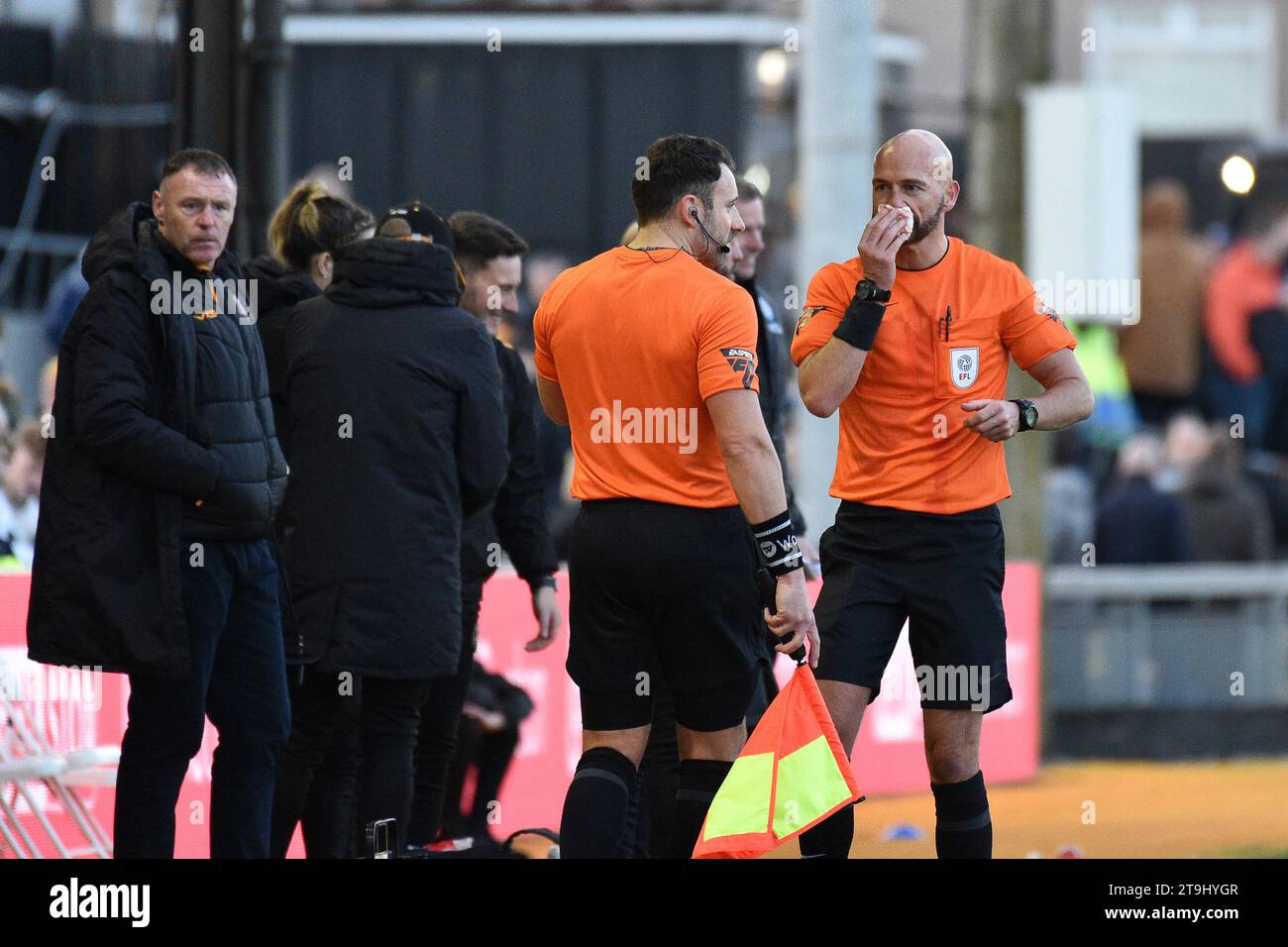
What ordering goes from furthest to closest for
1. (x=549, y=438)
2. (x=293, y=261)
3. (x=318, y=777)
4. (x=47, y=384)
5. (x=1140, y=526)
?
1. (x=1140, y=526)
2. (x=549, y=438)
3. (x=47, y=384)
4. (x=293, y=261)
5. (x=318, y=777)

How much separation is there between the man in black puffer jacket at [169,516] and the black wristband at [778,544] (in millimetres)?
1395

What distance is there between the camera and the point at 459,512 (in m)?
6.12

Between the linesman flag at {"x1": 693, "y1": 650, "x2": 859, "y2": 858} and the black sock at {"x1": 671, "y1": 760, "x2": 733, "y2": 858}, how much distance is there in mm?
77

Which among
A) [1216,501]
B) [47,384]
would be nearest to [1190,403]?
[1216,501]

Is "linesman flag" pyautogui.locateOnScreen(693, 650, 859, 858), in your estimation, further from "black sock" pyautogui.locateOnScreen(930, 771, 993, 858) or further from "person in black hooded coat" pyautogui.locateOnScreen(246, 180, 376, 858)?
"person in black hooded coat" pyautogui.locateOnScreen(246, 180, 376, 858)

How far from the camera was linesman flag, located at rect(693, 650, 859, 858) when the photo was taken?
5195mm

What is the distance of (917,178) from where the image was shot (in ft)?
18.0

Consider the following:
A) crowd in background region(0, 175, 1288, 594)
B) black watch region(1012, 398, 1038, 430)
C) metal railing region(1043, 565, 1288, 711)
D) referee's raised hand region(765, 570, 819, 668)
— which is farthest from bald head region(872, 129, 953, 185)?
crowd in background region(0, 175, 1288, 594)

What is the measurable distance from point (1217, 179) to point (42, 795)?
12465 mm

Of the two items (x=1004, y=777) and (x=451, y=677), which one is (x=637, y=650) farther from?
(x=1004, y=777)

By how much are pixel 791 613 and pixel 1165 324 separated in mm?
10370

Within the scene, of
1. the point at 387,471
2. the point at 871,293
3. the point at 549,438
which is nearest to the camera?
the point at 871,293

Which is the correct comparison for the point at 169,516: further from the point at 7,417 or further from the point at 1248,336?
the point at 1248,336

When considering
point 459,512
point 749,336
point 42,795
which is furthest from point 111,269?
point 42,795
